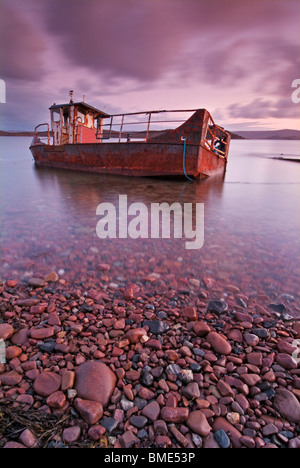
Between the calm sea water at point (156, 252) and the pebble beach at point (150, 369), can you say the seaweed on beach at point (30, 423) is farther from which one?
the calm sea water at point (156, 252)

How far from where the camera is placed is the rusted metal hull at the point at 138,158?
34.1ft

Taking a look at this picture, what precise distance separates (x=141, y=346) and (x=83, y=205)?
555 cm

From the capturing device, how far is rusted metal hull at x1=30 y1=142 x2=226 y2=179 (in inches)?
410

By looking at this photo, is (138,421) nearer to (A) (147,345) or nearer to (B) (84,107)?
(A) (147,345)

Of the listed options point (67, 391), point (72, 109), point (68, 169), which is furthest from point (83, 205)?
point (72, 109)

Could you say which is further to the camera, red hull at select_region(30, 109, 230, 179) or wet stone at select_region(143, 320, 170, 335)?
red hull at select_region(30, 109, 230, 179)

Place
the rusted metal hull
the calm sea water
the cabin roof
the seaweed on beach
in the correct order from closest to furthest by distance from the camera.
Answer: the seaweed on beach → the calm sea water → the rusted metal hull → the cabin roof

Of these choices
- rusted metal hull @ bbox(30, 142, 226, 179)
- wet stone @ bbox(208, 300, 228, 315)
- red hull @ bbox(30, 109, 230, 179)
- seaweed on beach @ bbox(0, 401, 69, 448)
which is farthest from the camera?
rusted metal hull @ bbox(30, 142, 226, 179)

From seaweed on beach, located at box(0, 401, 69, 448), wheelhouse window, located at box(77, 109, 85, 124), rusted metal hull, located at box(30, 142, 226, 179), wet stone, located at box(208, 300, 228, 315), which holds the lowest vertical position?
seaweed on beach, located at box(0, 401, 69, 448)

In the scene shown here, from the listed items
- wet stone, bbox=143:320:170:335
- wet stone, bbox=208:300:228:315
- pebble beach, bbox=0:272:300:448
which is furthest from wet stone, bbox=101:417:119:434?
wet stone, bbox=208:300:228:315

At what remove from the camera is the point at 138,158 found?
1146 centimetres

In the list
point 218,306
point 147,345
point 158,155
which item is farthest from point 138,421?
point 158,155

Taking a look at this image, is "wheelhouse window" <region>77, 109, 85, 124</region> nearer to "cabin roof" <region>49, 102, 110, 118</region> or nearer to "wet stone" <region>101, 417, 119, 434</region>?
"cabin roof" <region>49, 102, 110, 118</region>

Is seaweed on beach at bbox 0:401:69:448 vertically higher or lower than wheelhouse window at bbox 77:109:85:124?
lower
